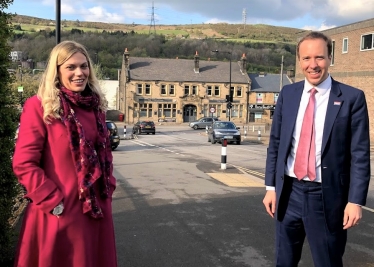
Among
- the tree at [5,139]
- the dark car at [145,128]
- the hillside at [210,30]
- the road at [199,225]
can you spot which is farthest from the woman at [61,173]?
the hillside at [210,30]

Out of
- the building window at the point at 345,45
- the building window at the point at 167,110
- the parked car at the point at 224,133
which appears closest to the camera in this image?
the parked car at the point at 224,133

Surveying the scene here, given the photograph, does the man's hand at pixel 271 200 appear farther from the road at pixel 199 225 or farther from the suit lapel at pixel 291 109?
the road at pixel 199 225

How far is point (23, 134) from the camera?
2605mm

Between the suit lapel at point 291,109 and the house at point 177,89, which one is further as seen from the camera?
the house at point 177,89

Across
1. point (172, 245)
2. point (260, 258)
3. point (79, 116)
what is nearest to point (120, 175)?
point (172, 245)

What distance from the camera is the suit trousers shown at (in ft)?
9.96

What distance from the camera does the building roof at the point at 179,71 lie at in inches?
2408

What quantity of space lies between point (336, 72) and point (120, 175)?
25.3 m

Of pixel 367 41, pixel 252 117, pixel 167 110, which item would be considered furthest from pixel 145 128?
pixel 252 117

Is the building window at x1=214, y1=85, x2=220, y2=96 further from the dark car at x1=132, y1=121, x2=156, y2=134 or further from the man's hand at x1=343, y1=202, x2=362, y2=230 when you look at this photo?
the man's hand at x1=343, y1=202, x2=362, y2=230

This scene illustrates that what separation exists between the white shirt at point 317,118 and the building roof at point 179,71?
57.9 meters

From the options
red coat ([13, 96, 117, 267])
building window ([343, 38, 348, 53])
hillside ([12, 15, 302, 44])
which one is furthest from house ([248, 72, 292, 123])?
hillside ([12, 15, 302, 44])

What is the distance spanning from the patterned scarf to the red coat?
0.04m

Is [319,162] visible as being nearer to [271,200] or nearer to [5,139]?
[271,200]
